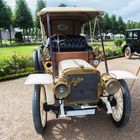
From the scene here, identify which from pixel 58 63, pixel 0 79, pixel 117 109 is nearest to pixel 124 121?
pixel 117 109

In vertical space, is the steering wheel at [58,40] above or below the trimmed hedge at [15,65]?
above

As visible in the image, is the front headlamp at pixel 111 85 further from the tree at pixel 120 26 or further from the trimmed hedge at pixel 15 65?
the tree at pixel 120 26

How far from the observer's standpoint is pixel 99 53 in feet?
23.0

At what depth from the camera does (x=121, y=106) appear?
5133 mm

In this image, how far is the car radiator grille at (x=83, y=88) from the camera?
4.76 m

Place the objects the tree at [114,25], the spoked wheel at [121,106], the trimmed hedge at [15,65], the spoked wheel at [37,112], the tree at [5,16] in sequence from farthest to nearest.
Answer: the tree at [114,25], the tree at [5,16], the trimmed hedge at [15,65], the spoked wheel at [121,106], the spoked wheel at [37,112]

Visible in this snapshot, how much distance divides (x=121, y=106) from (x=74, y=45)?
2.71 metres

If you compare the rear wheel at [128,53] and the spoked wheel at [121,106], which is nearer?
the spoked wheel at [121,106]

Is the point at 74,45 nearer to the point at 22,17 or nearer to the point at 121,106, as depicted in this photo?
the point at 121,106

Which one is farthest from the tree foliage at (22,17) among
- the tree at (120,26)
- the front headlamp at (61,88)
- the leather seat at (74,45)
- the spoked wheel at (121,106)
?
the front headlamp at (61,88)

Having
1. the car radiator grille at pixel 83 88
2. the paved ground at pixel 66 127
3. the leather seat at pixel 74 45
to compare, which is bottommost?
the paved ground at pixel 66 127

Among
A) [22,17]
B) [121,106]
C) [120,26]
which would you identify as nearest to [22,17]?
[22,17]

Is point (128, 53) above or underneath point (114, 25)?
underneath

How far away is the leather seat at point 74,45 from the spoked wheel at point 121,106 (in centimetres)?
228
